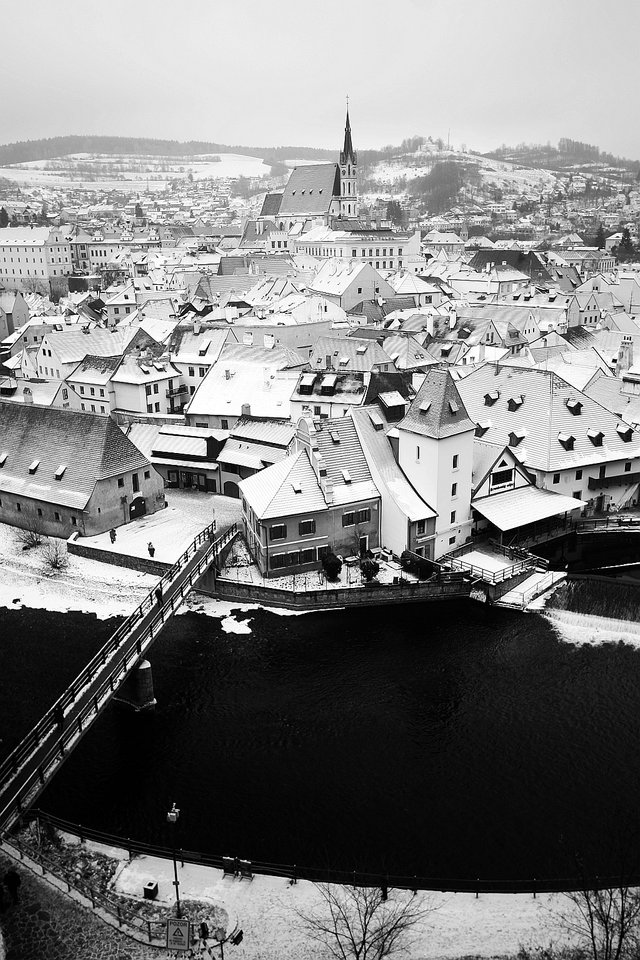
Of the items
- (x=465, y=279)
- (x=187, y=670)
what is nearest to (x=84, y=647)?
(x=187, y=670)

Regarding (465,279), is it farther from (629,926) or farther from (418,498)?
(629,926)

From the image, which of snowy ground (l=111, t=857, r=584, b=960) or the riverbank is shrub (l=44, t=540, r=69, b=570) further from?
snowy ground (l=111, t=857, r=584, b=960)

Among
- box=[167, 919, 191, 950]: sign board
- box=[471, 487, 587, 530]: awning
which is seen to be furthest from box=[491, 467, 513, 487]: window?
box=[167, 919, 191, 950]: sign board

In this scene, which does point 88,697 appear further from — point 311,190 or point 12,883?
point 311,190

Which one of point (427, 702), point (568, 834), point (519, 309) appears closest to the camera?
point (568, 834)

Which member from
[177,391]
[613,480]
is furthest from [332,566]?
[177,391]

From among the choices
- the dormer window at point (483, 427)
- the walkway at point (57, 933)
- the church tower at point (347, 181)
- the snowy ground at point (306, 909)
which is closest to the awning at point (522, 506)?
the dormer window at point (483, 427)
